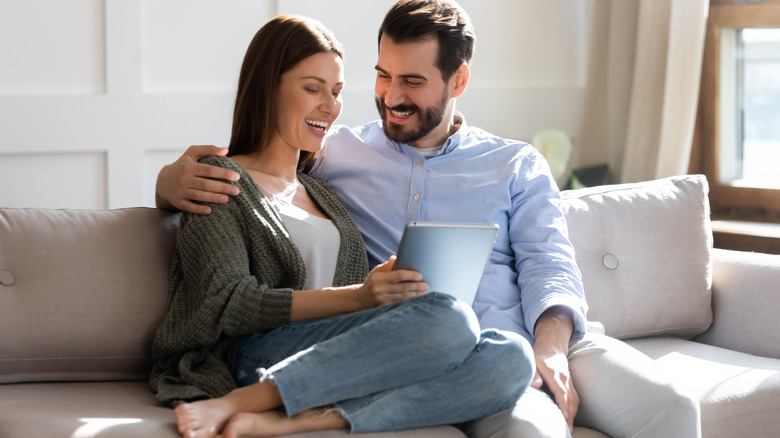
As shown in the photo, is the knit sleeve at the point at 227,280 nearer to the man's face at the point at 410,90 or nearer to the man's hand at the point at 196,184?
the man's hand at the point at 196,184

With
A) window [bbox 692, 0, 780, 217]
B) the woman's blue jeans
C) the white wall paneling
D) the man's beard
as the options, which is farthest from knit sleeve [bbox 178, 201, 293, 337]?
window [bbox 692, 0, 780, 217]

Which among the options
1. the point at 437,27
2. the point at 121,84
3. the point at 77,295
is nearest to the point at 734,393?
the point at 437,27

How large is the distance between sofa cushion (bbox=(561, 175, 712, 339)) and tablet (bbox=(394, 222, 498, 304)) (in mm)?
644

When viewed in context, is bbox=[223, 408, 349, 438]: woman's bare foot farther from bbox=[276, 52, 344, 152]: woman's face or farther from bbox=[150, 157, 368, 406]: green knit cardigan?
bbox=[276, 52, 344, 152]: woman's face

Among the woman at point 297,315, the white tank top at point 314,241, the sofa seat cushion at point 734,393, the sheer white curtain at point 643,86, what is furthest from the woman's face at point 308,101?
the sheer white curtain at point 643,86

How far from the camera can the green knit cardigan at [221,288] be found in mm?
1658

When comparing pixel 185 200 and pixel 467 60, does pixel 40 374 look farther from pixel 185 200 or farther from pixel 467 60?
pixel 467 60

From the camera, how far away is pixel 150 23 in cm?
284

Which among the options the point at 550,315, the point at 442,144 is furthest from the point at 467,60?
the point at 550,315

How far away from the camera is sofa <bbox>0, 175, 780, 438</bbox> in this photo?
66.6 inches

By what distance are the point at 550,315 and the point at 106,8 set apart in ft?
5.56

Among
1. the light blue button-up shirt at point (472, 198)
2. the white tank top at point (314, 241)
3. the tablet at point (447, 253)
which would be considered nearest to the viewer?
the tablet at point (447, 253)

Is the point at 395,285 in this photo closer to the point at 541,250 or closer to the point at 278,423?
the point at 278,423

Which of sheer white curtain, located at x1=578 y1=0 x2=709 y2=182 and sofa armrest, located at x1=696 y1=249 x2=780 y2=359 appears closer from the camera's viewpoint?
sofa armrest, located at x1=696 y1=249 x2=780 y2=359
